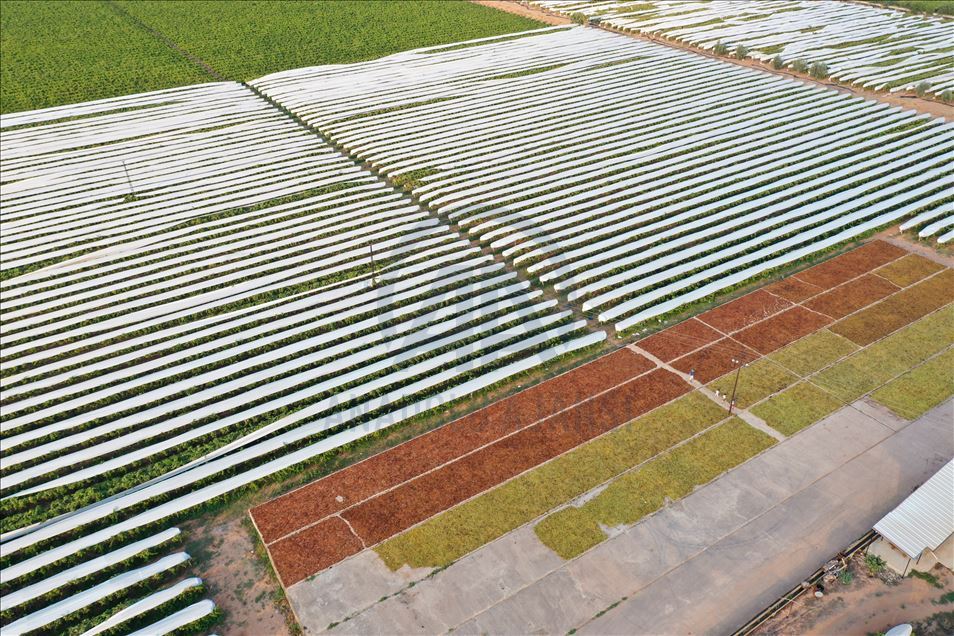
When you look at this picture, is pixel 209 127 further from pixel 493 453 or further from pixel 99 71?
pixel 493 453

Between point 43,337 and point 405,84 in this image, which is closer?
point 43,337

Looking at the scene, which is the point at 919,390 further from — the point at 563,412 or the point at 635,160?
the point at 635,160

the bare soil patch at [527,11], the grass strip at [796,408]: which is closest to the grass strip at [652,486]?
the grass strip at [796,408]

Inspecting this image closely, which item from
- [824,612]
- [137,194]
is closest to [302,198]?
[137,194]

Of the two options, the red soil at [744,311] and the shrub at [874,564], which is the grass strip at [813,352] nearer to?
the red soil at [744,311]

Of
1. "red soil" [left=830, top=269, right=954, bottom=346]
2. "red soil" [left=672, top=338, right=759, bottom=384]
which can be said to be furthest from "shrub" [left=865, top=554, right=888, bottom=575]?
"red soil" [left=830, top=269, right=954, bottom=346]

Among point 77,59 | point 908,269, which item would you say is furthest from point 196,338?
point 77,59
